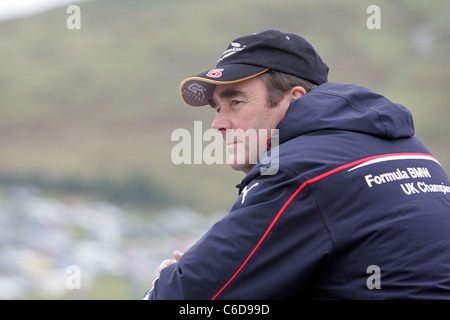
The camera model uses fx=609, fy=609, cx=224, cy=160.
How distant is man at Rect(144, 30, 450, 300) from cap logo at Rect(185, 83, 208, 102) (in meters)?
0.51

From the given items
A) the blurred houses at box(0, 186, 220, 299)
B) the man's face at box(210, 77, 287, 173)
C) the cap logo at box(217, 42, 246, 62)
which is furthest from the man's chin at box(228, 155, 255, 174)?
the blurred houses at box(0, 186, 220, 299)

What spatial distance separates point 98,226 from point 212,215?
4502 millimetres

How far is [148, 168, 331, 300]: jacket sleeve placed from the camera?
138 cm

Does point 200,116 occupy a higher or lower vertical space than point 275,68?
higher

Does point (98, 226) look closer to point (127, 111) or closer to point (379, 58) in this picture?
point (127, 111)

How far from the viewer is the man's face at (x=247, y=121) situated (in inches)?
72.7

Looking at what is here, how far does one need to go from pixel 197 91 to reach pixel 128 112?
98.7 feet

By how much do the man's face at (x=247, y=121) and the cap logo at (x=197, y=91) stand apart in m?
0.12

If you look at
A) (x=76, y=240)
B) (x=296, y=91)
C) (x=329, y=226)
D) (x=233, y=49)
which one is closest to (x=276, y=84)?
(x=296, y=91)

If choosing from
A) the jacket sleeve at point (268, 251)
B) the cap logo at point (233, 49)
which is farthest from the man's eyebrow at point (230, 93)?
the jacket sleeve at point (268, 251)

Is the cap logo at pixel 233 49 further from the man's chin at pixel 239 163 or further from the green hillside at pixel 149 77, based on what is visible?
the green hillside at pixel 149 77

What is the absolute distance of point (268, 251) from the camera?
1.38 m

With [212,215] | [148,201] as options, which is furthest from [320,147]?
[148,201]
